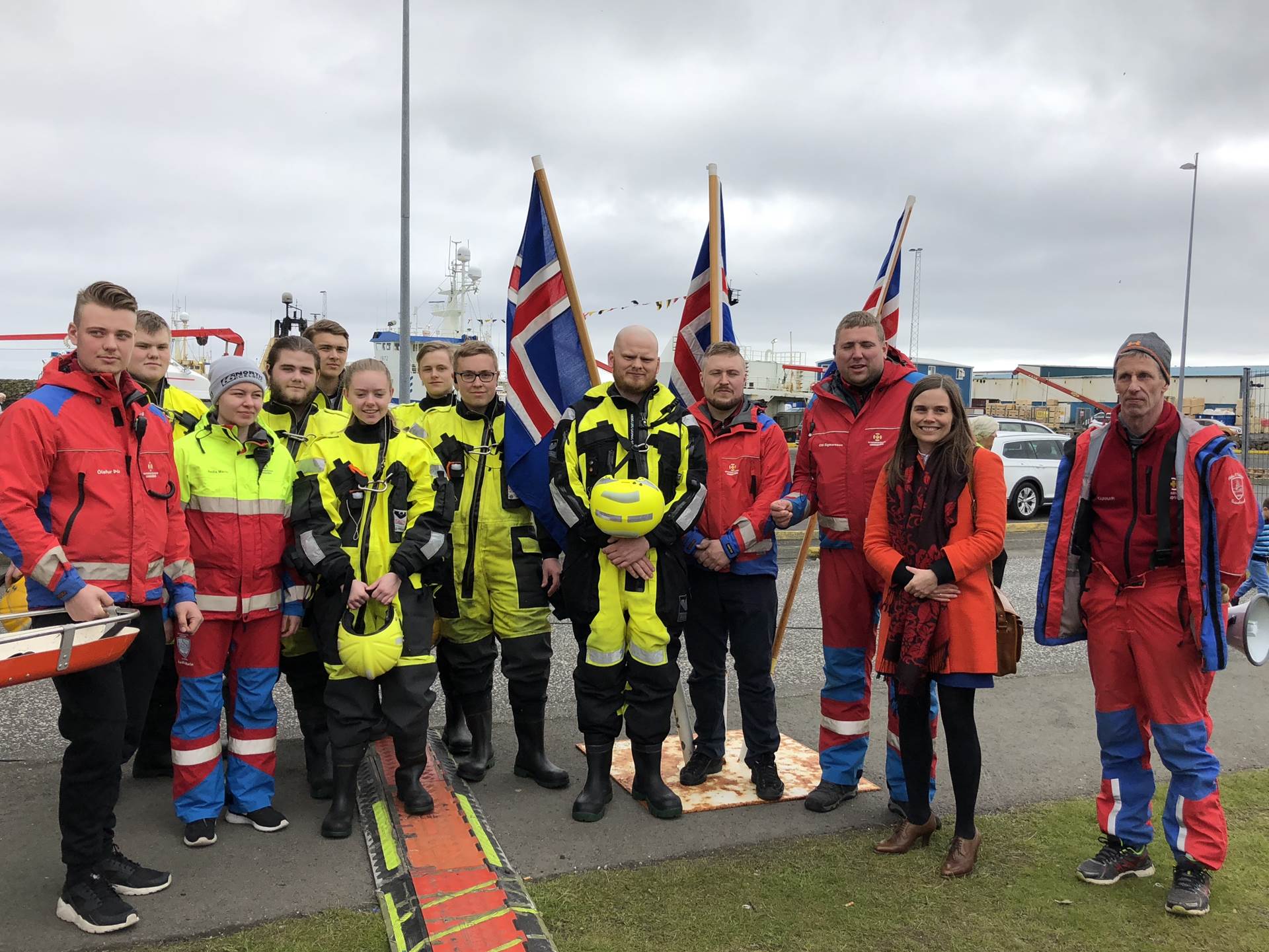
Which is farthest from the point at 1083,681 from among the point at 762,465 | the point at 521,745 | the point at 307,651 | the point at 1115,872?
the point at 307,651

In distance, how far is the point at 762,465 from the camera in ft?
14.2

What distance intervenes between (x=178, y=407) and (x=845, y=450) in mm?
3370

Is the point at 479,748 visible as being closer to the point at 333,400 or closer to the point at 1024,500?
the point at 333,400

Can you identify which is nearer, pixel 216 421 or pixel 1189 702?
pixel 1189 702

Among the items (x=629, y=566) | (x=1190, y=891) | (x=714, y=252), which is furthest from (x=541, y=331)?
(x=1190, y=891)

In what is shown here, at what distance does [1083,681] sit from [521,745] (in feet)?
13.5

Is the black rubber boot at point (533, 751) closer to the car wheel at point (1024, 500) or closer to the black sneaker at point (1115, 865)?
the black sneaker at point (1115, 865)

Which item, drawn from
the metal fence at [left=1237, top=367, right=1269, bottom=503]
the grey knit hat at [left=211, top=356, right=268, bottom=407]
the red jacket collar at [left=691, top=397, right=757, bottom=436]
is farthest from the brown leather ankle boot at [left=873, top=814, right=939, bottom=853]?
the metal fence at [left=1237, top=367, right=1269, bottom=503]

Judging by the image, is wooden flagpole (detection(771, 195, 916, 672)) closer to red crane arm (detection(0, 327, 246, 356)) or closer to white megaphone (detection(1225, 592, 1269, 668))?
white megaphone (detection(1225, 592, 1269, 668))

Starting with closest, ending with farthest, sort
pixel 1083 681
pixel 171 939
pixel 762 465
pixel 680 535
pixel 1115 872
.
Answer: pixel 171 939 → pixel 1115 872 → pixel 680 535 → pixel 762 465 → pixel 1083 681

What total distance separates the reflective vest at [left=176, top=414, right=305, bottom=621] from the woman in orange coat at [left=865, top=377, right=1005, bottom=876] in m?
2.52

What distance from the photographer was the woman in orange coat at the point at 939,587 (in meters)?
3.48

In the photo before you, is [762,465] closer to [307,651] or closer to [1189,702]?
[1189,702]

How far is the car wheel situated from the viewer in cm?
1711
